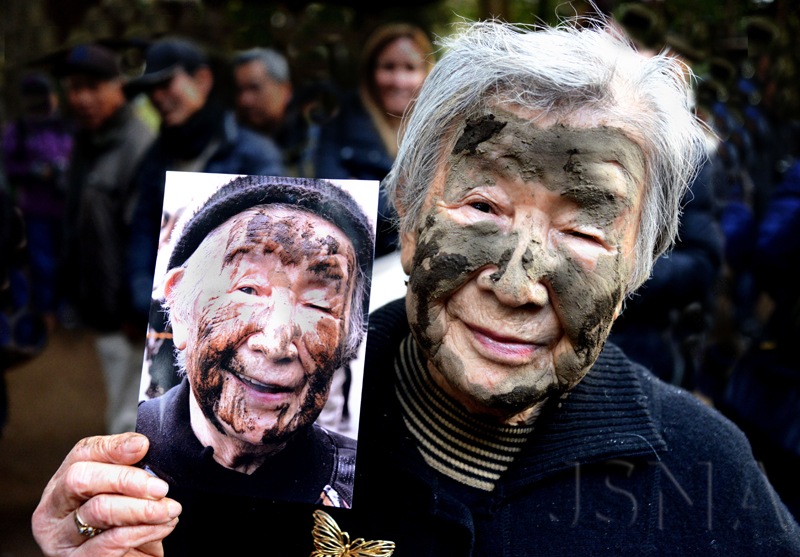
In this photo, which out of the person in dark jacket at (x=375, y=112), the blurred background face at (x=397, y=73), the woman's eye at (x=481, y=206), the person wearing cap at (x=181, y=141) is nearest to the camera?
the woman's eye at (x=481, y=206)

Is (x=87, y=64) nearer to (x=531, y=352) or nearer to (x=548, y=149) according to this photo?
(x=548, y=149)

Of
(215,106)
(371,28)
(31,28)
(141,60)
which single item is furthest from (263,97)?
(31,28)

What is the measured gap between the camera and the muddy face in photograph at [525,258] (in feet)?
4.36

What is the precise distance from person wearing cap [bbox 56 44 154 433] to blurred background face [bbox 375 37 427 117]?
1.69m

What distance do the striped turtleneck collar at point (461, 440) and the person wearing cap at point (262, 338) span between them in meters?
0.29

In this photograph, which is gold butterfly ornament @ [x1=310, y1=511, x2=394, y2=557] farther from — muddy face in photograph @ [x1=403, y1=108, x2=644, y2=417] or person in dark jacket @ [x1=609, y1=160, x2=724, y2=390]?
person in dark jacket @ [x1=609, y1=160, x2=724, y2=390]

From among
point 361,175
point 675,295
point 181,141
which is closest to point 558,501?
A: point 675,295

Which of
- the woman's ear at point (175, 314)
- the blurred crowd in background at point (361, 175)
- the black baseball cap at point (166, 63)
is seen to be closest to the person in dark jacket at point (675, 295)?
the blurred crowd in background at point (361, 175)

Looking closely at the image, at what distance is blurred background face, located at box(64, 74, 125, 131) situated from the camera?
483 centimetres

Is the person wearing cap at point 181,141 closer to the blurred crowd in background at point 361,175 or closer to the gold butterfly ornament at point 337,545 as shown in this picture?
the blurred crowd in background at point 361,175

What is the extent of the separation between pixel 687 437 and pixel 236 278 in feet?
3.86

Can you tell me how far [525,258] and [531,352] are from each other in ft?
0.65

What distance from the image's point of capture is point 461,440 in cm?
154

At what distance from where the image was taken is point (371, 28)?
23.3ft
